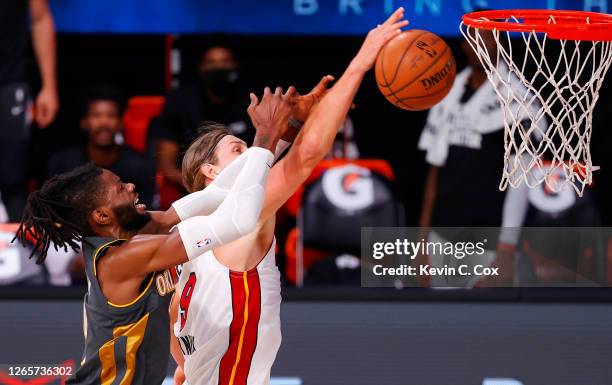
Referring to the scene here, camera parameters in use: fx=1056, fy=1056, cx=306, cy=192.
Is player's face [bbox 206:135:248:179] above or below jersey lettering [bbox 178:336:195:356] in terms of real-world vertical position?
above

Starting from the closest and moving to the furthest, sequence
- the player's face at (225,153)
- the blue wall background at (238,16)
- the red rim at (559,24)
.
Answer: the player's face at (225,153) < the red rim at (559,24) < the blue wall background at (238,16)

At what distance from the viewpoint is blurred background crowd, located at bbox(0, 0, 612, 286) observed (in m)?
6.51

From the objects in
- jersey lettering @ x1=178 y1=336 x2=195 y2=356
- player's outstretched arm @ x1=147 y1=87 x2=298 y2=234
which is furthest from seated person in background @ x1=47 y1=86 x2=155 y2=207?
jersey lettering @ x1=178 y1=336 x2=195 y2=356

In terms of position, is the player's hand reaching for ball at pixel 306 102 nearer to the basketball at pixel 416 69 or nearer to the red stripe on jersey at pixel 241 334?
the basketball at pixel 416 69

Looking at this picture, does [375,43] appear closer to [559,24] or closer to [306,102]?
[306,102]

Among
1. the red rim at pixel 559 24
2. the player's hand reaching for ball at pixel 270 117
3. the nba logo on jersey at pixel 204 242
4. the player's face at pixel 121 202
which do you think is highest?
the red rim at pixel 559 24

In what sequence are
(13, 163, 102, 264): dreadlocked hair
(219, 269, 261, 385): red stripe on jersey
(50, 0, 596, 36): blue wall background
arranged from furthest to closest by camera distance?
(50, 0, 596, 36): blue wall background, (219, 269, 261, 385): red stripe on jersey, (13, 163, 102, 264): dreadlocked hair

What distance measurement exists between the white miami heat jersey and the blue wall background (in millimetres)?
3871

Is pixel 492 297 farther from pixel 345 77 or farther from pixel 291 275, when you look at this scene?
pixel 345 77

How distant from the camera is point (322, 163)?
6695 millimetres

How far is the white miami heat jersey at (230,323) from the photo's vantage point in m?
3.28

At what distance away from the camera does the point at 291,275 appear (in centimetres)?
665

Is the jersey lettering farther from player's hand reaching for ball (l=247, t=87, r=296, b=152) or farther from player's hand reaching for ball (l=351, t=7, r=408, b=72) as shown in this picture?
player's hand reaching for ball (l=351, t=7, r=408, b=72)

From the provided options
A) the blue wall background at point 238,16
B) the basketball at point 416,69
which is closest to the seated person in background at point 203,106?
the blue wall background at point 238,16
